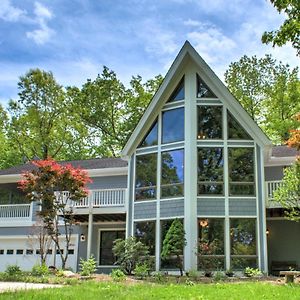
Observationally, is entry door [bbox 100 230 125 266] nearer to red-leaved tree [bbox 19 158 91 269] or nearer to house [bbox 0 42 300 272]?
house [bbox 0 42 300 272]

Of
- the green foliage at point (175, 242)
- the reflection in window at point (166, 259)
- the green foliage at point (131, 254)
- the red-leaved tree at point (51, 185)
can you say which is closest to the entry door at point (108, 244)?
the red-leaved tree at point (51, 185)

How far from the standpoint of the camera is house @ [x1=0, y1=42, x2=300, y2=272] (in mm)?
18750

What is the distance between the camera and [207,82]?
20406 millimetres

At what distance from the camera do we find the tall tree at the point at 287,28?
8.76 meters

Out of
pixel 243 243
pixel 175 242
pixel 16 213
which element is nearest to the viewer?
pixel 175 242

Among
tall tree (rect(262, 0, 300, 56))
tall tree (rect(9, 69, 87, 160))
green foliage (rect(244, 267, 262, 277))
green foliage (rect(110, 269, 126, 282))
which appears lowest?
green foliage (rect(110, 269, 126, 282))

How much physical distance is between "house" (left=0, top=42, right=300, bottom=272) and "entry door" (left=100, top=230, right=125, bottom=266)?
1.46m

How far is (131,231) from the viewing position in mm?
20453

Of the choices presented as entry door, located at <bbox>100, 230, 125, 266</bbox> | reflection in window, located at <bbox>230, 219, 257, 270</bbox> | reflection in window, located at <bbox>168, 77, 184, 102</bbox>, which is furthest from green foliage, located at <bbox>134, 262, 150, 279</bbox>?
reflection in window, located at <bbox>168, 77, 184, 102</bbox>

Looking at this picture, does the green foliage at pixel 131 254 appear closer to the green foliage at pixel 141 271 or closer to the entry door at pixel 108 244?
the green foliage at pixel 141 271

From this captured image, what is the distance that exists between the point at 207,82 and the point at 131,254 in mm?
7898

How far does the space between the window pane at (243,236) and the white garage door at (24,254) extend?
353 inches

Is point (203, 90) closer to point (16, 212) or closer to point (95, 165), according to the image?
point (95, 165)

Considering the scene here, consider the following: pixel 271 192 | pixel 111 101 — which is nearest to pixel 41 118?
pixel 111 101
